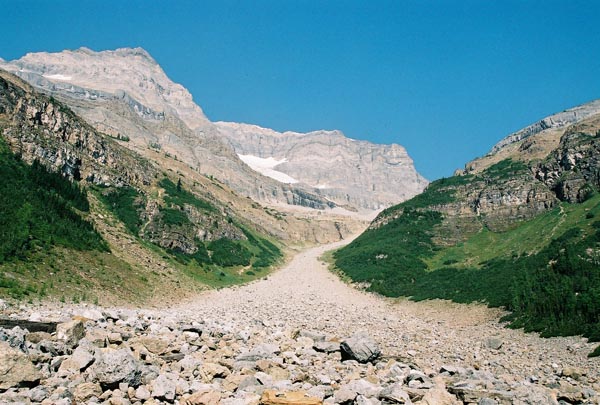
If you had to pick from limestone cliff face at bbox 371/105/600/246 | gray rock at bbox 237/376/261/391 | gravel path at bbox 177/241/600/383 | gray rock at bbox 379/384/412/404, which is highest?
limestone cliff face at bbox 371/105/600/246

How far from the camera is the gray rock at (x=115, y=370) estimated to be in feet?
32.0

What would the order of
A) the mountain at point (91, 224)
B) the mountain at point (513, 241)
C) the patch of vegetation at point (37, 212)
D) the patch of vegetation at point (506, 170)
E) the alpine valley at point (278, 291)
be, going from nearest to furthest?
the alpine valley at point (278, 291) < the mountain at point (91, 224) < the patch of vegetation at point (37, 212) < the mountain at point (513, 241) < the patch of vegetation at point (506, 170)

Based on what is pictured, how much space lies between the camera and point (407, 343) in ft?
78.8

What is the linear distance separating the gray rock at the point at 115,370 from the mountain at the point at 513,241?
981 inches

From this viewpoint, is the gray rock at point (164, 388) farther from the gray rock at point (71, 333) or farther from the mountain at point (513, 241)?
the mountain at point (513, 241)

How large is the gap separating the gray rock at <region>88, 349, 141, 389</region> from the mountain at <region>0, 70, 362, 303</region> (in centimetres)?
1883

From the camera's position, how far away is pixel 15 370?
367 inches

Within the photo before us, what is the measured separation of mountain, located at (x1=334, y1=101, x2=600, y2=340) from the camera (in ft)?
107

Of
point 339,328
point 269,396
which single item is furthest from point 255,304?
point 269,396

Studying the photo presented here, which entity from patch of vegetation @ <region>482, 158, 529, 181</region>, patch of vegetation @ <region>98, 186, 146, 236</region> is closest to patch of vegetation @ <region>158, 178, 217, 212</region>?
patch of vegetation @ <region>98, 186, 146, 236</region>

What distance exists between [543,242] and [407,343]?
38182mm

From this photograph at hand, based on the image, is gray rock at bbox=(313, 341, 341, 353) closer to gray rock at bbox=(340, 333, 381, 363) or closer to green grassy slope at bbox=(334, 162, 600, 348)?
gray rock at bbox=(340, 333, 381, 363)

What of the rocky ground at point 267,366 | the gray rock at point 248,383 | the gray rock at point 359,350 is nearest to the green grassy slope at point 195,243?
the rocky ground at point 267,366

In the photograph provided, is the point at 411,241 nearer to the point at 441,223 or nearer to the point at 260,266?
the point at 441,223
